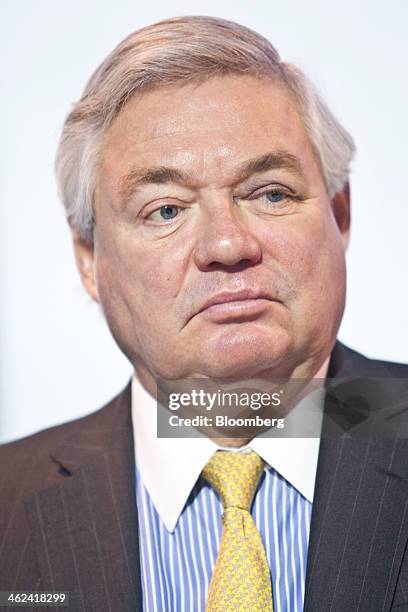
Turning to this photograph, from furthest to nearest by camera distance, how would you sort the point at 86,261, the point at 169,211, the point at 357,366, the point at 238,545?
the point at 86,261
the point at 357,366
the point at 169,211
the point at 238,545

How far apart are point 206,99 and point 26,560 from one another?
92cm

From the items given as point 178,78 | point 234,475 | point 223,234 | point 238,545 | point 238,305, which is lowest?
point 238,545

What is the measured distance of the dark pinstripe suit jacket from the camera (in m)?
1.35

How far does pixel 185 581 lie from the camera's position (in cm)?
144

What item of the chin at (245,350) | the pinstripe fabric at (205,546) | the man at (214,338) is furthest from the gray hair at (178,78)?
the pinstripe fabric at (205,546)

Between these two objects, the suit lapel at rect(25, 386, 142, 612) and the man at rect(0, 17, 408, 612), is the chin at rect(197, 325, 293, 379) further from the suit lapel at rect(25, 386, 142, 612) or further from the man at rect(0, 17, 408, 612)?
the suit lapel at rect(25, 386, 142, 612)

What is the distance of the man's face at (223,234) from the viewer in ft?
4.66

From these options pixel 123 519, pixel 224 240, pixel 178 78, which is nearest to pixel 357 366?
pixel 224 240

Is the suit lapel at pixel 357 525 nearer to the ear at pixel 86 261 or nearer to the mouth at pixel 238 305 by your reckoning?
the mouth at pixel 238 305

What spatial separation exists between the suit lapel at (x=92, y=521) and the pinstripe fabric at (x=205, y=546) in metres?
0.03

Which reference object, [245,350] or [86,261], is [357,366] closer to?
[245,350]

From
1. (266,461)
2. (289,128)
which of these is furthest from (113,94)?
(266,461)

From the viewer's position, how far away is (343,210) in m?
1.72

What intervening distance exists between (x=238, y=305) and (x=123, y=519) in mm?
462
